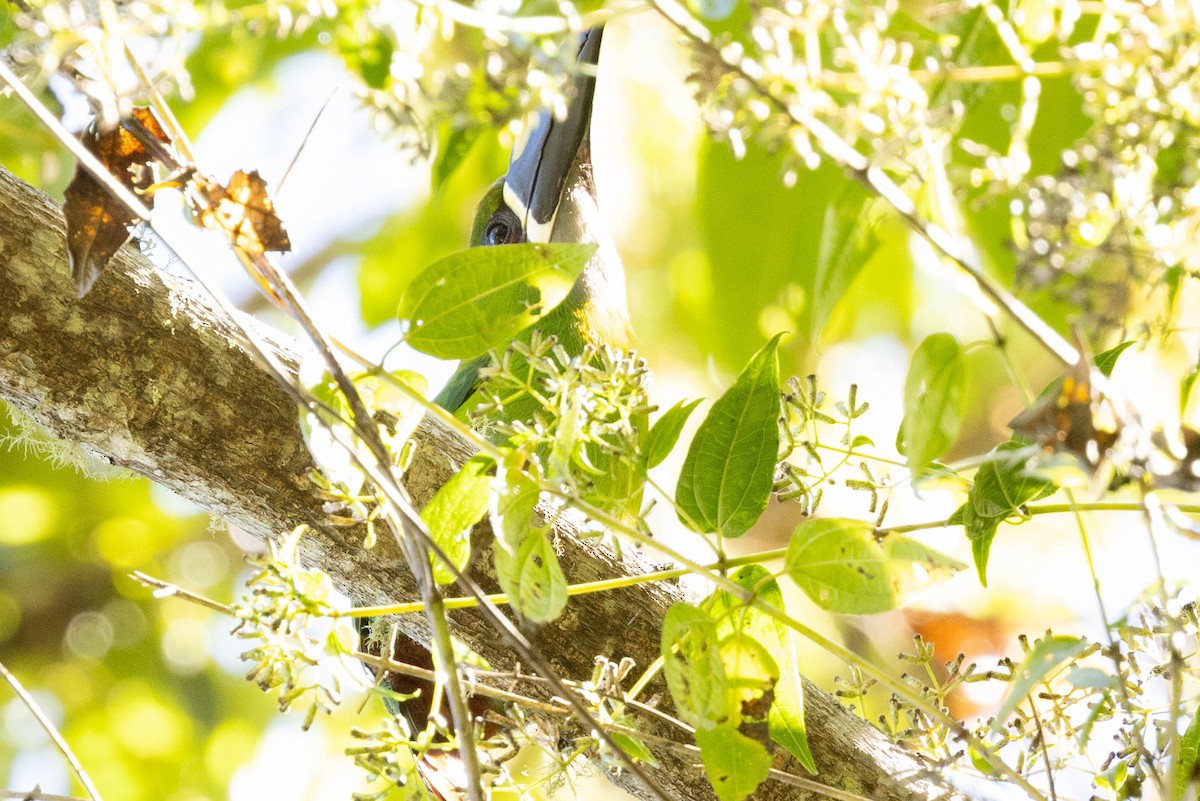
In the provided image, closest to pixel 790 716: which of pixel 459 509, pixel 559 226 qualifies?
pixel 459 509

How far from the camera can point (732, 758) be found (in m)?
0.66

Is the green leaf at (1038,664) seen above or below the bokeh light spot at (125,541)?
above

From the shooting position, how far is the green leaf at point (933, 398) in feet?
1.87

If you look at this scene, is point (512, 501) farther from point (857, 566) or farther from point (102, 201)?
point (102, 201)

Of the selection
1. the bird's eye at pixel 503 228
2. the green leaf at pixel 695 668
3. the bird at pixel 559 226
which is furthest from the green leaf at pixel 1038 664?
the bird's eye at pixel 503 228

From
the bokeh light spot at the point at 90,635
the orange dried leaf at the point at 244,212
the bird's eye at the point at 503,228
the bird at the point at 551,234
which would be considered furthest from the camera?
the bokeh light spot at the point at 90,635

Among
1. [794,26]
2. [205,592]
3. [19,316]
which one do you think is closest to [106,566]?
[205,592]

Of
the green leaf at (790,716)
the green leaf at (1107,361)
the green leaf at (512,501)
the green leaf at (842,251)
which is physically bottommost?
the green leaf at (790,716)

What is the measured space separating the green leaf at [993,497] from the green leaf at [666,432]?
203 mm

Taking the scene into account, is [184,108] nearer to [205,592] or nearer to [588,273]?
[588,273]

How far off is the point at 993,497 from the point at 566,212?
1367 millimetres

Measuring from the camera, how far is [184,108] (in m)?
2.25

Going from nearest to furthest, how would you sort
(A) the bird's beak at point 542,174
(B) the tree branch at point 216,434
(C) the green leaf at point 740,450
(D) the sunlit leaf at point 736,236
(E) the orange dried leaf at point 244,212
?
(E) the orange dried leaf at point 244,212, (C) the green leaf at point 740,450, (B) the tree branch at point 216,434, (D) the sunlit leaf at point 736,236, (A) the bird's beak at point 542,174

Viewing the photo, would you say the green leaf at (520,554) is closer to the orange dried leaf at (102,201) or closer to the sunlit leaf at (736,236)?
the orange dried leaf at (102,201)
